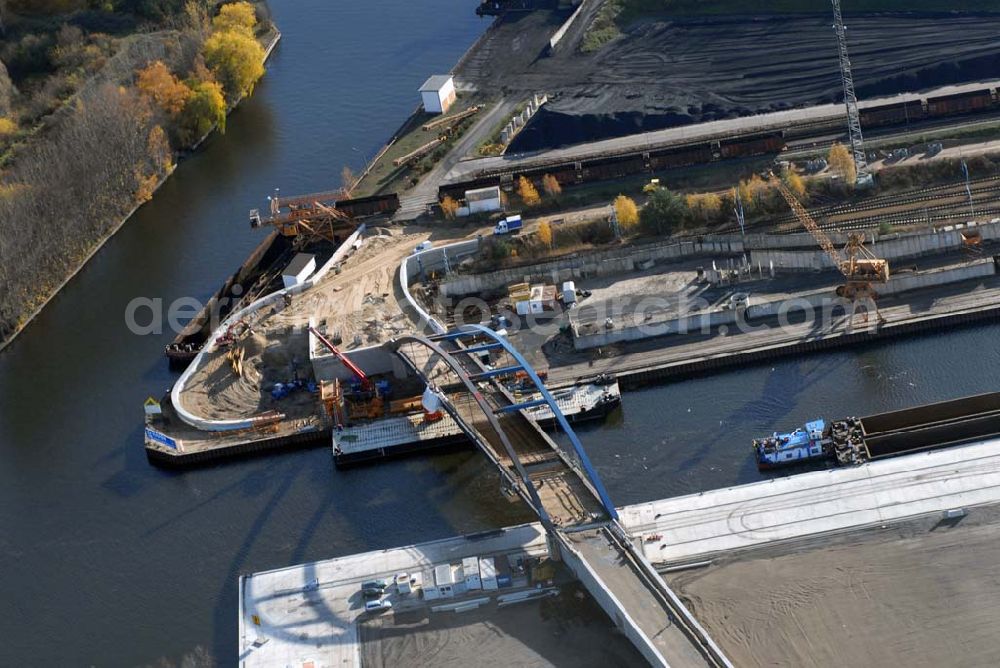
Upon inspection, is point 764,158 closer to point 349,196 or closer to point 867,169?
point 867,169

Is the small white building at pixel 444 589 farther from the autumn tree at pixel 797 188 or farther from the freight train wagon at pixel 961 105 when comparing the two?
the freight train wagon at pixel 961 105

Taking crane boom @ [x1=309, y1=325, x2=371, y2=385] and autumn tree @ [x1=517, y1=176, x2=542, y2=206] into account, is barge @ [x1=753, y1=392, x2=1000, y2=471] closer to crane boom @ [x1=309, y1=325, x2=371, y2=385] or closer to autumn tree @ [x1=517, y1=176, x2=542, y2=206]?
crane boom @ [x1=309, y1=325, x2=371, y2=385]

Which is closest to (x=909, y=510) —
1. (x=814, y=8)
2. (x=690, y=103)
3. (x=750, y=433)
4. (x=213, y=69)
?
(x=750, y=433)

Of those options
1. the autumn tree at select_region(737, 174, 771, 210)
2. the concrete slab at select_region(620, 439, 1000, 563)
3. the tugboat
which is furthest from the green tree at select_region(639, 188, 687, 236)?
the concrete slab at select_region(620, 439, 1000, 563)

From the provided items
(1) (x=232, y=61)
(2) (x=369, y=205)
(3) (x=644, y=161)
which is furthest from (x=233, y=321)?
(1) (x=232, y=61)

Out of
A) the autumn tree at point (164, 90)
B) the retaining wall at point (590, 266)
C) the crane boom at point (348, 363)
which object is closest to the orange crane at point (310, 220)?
the retaining wall at point (590, 266)

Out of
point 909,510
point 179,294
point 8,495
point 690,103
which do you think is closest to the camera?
point 909,510
